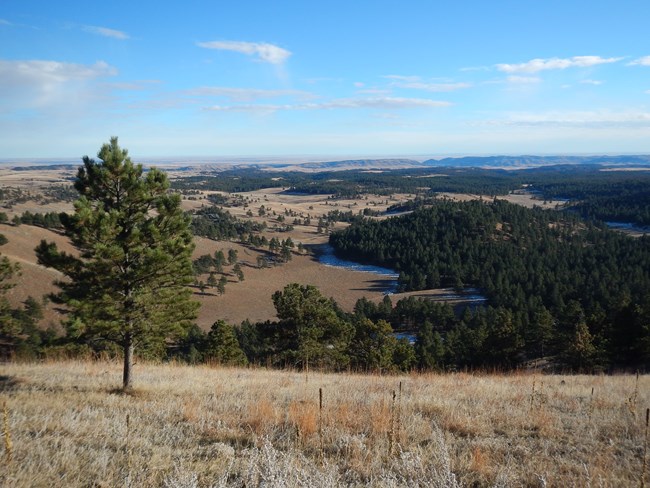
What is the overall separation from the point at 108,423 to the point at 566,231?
13944cm

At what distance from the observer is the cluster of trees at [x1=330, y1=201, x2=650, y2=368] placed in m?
39.0

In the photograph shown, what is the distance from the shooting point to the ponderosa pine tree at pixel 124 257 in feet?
29.8

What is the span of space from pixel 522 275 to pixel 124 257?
87111 mm

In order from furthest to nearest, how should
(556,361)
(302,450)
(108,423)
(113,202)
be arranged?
(556,361), (113,202), (108,423), (302,450)

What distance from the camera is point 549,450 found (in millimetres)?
6055

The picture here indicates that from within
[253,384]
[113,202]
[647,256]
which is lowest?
[647,256]

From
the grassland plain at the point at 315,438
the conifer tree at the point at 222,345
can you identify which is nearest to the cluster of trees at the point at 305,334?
the conifer tree at the point at 222,345

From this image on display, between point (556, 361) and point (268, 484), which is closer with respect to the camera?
point (268, 484)

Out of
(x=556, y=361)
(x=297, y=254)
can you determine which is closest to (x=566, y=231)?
(x=297, y=254)

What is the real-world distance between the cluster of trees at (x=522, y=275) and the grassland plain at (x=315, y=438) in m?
31.3

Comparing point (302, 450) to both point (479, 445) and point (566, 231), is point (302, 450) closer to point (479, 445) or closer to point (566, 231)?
point (479, 445)

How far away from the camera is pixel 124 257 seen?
9.49 m

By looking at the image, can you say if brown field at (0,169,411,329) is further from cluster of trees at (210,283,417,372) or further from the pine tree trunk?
the pine tree trunk

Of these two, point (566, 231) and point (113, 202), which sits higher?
point (113, 202)
